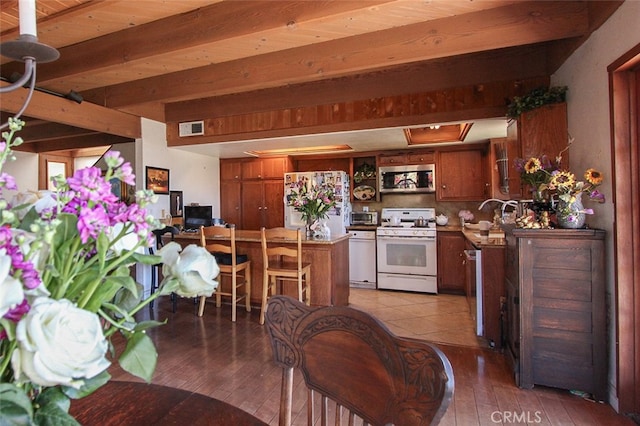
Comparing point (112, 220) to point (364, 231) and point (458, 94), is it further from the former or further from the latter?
point (364, 231)

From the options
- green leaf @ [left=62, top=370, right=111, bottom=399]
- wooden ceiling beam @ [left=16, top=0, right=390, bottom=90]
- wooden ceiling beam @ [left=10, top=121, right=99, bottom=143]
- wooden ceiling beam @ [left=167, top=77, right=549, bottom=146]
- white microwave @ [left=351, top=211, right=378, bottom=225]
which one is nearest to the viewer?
green leaf @ [left=62, top=370, right=111, bottom=399]

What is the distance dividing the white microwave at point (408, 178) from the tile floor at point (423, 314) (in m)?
1.57

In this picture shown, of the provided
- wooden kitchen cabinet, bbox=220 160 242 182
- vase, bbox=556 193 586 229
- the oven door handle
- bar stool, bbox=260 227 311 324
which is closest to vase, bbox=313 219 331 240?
bar stool, bbox=260 227 311 324

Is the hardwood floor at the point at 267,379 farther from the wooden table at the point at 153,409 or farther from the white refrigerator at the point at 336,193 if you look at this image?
the white refrigerator at the point at 336,193

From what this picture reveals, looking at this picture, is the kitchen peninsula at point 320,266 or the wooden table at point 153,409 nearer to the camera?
the wooden table at point 153,409

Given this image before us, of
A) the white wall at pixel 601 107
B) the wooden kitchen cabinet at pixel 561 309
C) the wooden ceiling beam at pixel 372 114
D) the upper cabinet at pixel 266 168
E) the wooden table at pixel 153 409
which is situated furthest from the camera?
the upper cabinet at pixel 266 168

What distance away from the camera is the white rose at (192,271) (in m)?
0.50

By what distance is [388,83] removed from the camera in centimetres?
364

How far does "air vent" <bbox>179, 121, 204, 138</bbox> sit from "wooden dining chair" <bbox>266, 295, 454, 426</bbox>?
13.9ft

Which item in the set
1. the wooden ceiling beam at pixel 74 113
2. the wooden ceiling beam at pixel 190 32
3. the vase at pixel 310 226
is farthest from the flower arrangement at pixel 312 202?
the wooden ceiling beam at pixel 74 113

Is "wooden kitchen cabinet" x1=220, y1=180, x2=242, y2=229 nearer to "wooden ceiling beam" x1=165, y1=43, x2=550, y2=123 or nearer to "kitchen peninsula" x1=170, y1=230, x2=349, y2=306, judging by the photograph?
"wooden ceiling beam" x1=165, y1=43, x2=550, y2=123

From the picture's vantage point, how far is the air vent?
459 cm

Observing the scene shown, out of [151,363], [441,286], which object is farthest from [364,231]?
[151,363]

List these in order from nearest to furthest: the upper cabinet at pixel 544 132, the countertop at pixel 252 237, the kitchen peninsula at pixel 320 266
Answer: the upper cabinet at pixel 544 132
the countertop at pixel 252 237
the kitchen peninsula at pixel 320 266
